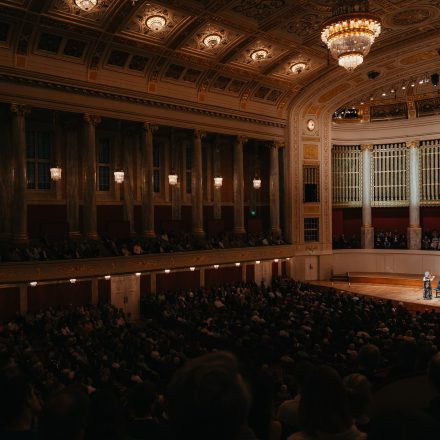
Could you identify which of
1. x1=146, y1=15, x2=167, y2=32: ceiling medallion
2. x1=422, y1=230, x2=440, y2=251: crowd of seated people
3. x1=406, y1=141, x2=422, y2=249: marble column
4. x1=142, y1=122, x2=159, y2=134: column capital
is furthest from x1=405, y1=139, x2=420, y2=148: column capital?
x1=146, y1=15, x2=167, y2=32: ceiling medallion

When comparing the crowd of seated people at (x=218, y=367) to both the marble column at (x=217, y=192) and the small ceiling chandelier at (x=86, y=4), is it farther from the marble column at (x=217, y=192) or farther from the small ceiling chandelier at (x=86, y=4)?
the small ceiling chandelier at (x=86, y=4)

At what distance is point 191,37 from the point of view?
63.0 ft

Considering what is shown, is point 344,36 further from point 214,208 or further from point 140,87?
point 214,208

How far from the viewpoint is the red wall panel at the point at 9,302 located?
16891 millimetres

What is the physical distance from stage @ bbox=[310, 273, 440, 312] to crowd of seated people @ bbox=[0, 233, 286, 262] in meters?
4.67

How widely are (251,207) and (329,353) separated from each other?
18.1 meters

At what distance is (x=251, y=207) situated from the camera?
91.9 ft

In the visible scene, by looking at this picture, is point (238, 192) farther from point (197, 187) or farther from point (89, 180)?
point (89, 180)

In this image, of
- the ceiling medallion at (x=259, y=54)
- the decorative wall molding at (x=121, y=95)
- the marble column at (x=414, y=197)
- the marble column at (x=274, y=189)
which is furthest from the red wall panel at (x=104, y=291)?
the marble column at (x=414, y=197)

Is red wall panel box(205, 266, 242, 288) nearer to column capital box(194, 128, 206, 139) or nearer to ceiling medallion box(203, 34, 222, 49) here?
column capital box(194, 128, 206, 139)

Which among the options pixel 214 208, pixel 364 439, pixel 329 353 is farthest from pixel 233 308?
pixel 364 439

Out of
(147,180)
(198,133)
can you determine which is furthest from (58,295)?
(198,133)

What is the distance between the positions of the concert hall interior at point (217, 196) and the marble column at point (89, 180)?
3.8 inches

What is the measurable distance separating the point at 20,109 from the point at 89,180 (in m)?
3.93
